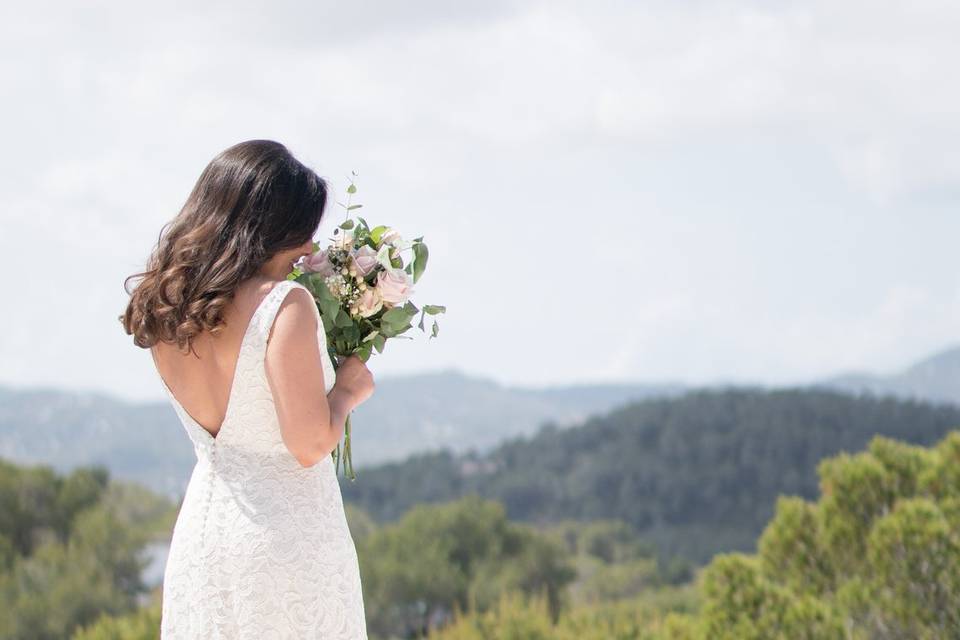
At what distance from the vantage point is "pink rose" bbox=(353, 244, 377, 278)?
8.71ft

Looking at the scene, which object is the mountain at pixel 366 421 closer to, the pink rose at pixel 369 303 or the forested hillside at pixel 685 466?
the forested hillside at pixel 685 466

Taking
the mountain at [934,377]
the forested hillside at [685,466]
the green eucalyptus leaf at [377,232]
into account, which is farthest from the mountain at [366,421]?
the green eucalyptus leaf at [377,232]

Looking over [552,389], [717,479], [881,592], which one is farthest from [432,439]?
[881,592]

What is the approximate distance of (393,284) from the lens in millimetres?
2641

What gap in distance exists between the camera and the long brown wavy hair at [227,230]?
235 cm

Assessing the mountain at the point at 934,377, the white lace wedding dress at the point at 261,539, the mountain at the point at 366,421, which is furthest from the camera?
the mountain at the point at 934,377

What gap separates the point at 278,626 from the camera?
2.52 m

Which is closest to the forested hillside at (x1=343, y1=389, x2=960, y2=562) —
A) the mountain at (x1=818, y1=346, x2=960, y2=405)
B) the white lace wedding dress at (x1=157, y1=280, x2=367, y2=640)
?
the mountain at (x1=818, y1=346, x2=960, y2=405)

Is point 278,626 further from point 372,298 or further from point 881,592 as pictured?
point 881,592

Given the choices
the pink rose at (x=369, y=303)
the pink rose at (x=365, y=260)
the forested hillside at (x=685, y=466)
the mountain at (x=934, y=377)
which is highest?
the mountain at (x=934, y=377)

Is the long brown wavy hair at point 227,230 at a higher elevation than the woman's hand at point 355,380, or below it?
higher

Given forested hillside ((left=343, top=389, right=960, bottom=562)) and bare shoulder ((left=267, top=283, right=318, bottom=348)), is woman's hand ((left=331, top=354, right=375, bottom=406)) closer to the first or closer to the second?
bare shoulder ((left=267, top=283, right=318, bottom=348))

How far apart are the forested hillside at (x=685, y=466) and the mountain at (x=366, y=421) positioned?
313 centimetres

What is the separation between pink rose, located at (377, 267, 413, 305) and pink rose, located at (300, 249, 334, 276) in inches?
4.7
